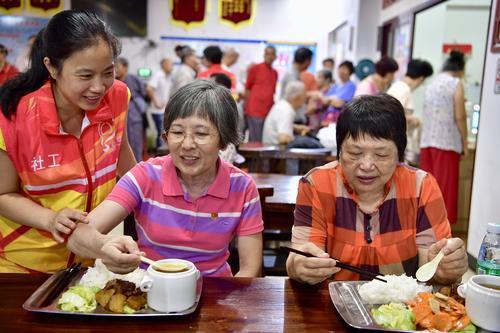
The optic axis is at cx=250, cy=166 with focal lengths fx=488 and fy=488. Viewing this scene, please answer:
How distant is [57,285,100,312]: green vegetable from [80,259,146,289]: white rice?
4cm

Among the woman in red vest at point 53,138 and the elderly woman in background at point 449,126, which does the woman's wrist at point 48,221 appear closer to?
the woman in red vest at point 53,138

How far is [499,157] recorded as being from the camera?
3412mm

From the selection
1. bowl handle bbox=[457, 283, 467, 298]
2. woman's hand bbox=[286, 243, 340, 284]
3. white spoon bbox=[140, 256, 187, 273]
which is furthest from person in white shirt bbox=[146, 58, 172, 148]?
bowl handle bbox=[457, 283, 467, 298]

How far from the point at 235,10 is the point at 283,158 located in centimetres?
616

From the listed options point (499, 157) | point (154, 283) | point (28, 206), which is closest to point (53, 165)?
point (28, 206)

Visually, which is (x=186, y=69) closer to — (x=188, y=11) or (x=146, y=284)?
(x=188, y=11)

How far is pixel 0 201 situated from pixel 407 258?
1.18 meters

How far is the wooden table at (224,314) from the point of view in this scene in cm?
102

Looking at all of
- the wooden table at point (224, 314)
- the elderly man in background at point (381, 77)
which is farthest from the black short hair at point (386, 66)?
the wooden table at point (224, 314)

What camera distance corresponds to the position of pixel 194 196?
1450mm

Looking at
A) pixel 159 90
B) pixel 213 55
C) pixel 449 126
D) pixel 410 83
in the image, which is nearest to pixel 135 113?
pixel 213 55

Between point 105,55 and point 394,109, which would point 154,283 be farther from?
point 394,109

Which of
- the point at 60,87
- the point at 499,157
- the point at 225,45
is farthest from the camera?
the point at 225,45

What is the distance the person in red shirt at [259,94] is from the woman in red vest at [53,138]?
5.23 meters
